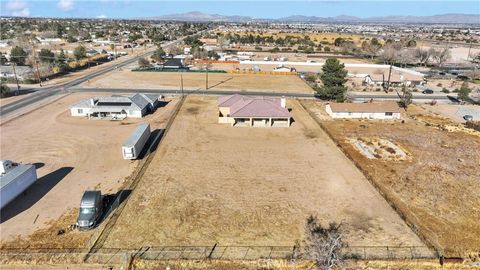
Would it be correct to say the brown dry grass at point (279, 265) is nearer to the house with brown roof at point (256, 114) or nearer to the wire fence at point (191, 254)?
the wire fence at point (191, 254)

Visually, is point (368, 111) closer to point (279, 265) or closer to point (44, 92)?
point (279, 265)

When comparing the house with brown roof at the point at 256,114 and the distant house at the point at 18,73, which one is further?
the distant house at the point at 18,73

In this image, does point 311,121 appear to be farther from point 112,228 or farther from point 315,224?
point 112,228

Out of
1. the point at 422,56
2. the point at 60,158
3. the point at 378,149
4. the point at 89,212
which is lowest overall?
the point at 378,149

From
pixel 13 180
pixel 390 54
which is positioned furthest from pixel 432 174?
pixel 390 54

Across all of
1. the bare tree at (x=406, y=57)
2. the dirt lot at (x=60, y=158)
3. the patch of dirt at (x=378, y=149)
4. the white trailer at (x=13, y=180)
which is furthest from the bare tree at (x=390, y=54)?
the white trailer at (x=13, y=180)

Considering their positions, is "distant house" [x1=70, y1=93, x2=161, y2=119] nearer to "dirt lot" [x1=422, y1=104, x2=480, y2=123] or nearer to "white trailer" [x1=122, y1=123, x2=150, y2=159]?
"white trailer" [x1=122, y1=123, x2=150, y2=159]

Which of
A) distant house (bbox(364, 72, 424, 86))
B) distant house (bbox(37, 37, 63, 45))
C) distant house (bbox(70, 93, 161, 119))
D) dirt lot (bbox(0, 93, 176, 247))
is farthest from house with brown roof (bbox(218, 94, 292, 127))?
distant house (bbox(37, 37, 63, 45))
